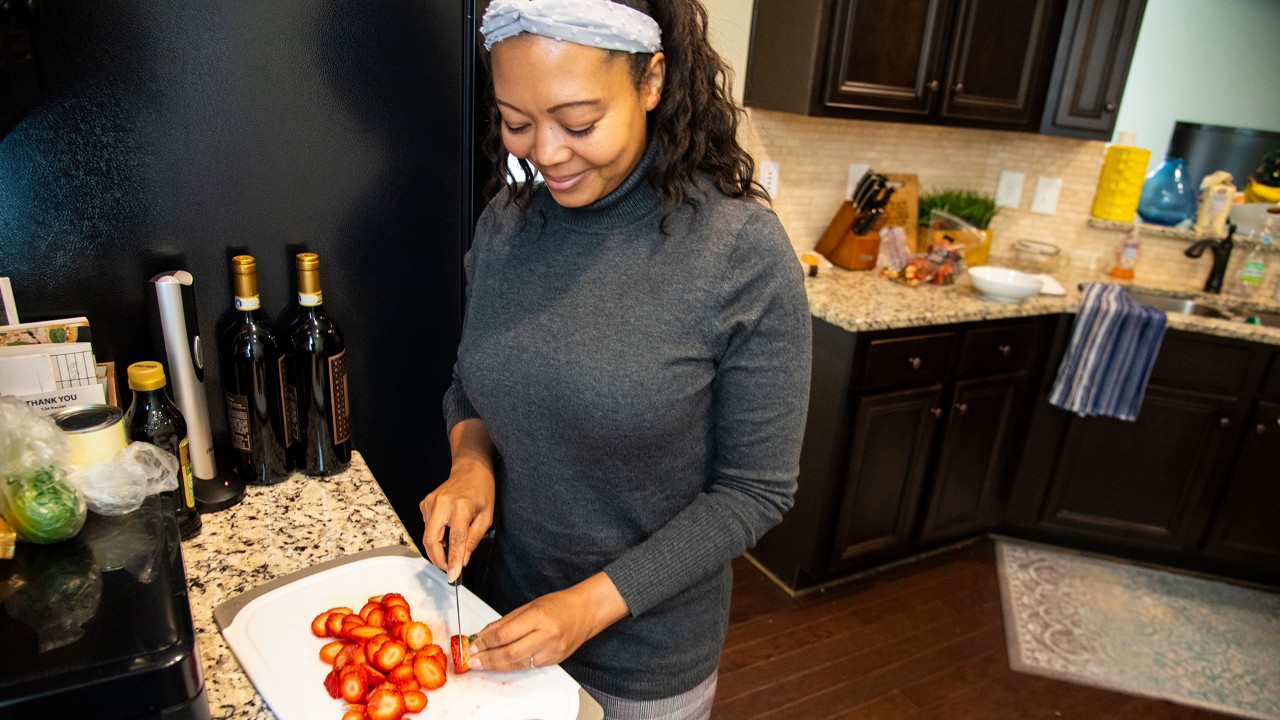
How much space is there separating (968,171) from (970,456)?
3.78ft

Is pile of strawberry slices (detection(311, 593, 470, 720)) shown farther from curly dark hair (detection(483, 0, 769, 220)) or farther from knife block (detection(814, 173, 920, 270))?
knife block (detection(814, 173, 920, 270))

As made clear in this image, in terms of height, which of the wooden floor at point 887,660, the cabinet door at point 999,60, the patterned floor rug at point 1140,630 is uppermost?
the cabinet door at point 999,60

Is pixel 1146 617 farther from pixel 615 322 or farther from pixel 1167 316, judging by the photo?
pixel 615 322

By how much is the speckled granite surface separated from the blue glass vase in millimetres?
2952

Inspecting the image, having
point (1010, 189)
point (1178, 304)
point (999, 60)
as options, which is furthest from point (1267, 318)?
point (999, 60)

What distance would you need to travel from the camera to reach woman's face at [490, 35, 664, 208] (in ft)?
2.76

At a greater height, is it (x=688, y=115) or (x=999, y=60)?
(x=999, y=60)

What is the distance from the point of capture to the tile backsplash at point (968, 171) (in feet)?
8.70

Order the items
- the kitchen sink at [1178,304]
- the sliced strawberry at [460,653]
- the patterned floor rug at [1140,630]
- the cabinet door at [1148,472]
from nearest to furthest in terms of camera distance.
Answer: the sliced strawberry at [460,653] → the patterned floor rug at [1140,630] → the cabinet door at [1148,472] → the kitchen sink at [1178,304]

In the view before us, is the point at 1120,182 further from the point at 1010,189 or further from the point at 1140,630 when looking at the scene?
the point at 1140,630

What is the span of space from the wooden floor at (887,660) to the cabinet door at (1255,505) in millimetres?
780

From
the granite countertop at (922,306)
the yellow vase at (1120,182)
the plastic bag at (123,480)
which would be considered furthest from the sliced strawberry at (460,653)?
the yellow vase at (1120,182)

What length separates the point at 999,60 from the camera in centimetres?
249

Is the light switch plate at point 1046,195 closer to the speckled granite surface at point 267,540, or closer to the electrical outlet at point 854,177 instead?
the electrical outlet at point 854,177
